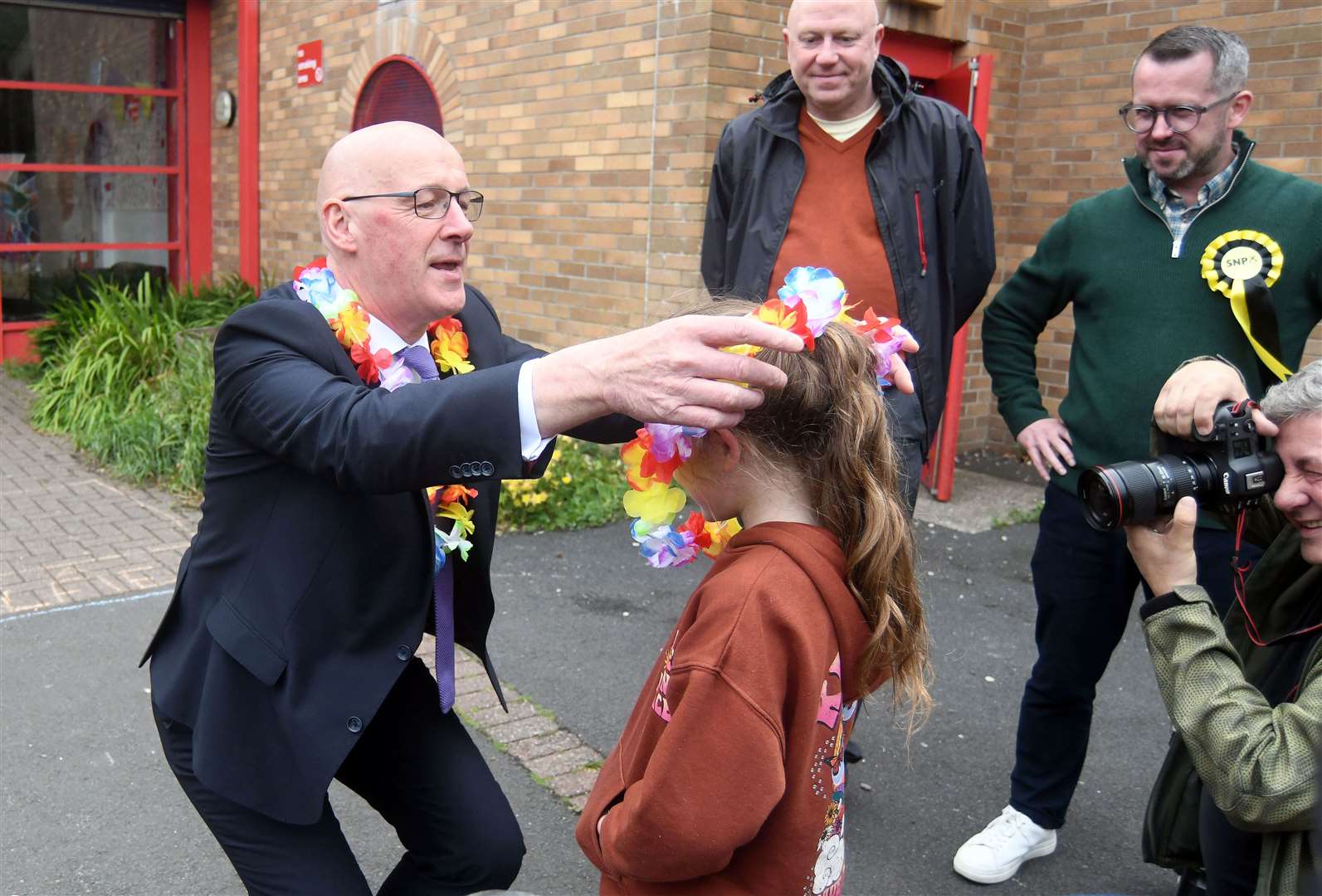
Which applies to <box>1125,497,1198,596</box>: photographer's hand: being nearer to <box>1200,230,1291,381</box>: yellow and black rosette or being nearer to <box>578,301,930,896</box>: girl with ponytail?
<box>578,301,930,896</box>: girl with ponytail

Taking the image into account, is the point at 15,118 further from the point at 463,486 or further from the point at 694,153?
the point at 463,486

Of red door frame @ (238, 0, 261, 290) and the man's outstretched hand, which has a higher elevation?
red door frame @ (238, 0, 261, 290)

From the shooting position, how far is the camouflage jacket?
1.92m

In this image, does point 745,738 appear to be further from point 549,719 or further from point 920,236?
point 549,719

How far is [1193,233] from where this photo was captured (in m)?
2.97

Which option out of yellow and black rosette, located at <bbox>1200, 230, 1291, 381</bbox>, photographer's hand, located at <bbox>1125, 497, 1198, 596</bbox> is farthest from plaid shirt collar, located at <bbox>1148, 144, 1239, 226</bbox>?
photographer's hand, located at <bbox>1125, 497, 1198, 596</bbox>

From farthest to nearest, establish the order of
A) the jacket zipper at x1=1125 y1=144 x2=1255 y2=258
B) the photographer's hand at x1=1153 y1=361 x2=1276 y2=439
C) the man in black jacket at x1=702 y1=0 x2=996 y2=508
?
the man in black jacket at x1=702 y1=0 x2=996 y2=508
the jacket zipper at x1=1125 y1=144 x2=1255 y2=258
the photographer's hand at x1=1153 y1=361 x2=1276 y2=439

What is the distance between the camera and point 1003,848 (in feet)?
10.6

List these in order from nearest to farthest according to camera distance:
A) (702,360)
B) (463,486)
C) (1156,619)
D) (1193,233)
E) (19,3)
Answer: (702,360) < (1156,619) < (463,486) < (1193,233) < (19,3)

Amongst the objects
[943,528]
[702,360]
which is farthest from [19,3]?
[702,360]

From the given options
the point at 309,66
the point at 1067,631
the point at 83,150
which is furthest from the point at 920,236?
the point at 83,150

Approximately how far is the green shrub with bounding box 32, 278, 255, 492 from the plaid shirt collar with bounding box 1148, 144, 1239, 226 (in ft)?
18.8

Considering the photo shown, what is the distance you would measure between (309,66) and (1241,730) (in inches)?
395

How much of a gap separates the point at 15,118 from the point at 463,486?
36.8 feet
